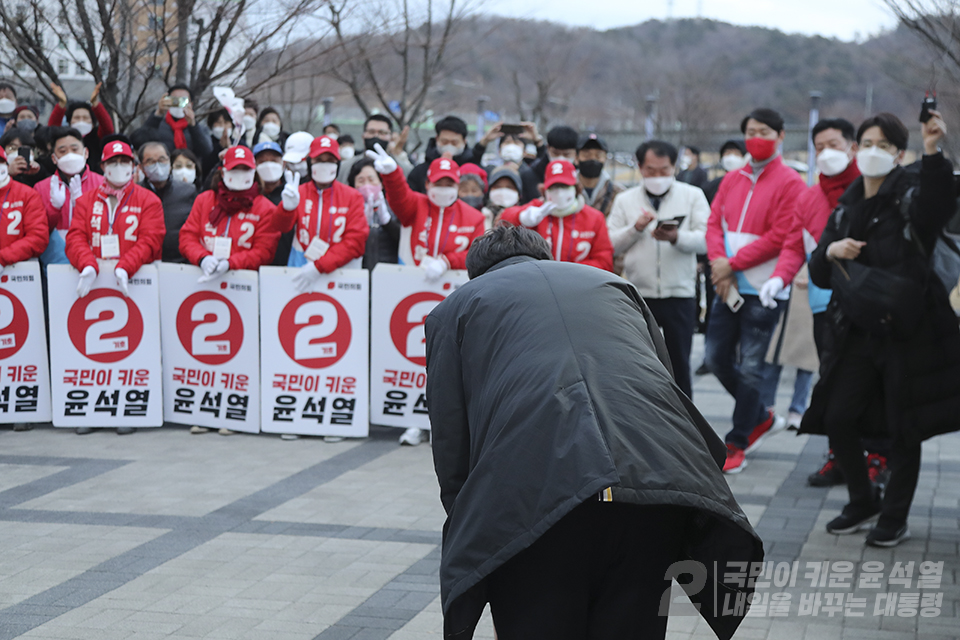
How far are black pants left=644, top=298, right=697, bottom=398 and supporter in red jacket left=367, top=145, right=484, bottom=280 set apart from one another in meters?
1.52

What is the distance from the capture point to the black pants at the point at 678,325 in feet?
23.2

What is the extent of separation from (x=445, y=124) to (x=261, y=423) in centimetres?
333

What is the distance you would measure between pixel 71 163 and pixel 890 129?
604cm

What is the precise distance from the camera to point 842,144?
21.7ft

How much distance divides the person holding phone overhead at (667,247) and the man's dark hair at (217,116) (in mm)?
4952

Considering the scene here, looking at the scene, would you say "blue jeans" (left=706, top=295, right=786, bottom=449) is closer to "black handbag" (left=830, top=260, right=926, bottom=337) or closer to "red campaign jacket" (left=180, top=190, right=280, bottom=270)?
"black handbag" (left=830, top=260, right=926, bottom=337)

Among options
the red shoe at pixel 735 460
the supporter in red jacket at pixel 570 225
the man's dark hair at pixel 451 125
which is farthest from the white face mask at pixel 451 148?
the red shoe at pixel 735 460

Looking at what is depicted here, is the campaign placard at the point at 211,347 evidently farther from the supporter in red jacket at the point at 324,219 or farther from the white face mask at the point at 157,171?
the white face mask at the point at 157,171

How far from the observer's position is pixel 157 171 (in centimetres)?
872

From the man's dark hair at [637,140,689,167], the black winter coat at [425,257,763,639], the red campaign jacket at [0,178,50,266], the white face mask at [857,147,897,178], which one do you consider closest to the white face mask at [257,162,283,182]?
the red campaign jacket at [0,178,50,266]

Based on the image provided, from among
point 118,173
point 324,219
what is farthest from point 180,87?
point 324,219

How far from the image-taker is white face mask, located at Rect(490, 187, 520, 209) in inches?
331

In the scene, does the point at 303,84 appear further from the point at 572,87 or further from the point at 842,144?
the point at 842,144

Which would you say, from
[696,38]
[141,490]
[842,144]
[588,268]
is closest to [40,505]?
[141,490]
